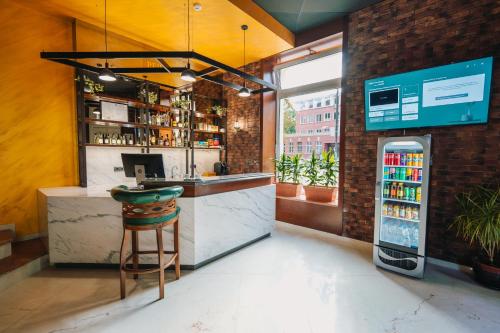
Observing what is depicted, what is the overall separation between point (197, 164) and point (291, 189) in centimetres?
273

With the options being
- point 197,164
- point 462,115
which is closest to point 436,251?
point 462,115

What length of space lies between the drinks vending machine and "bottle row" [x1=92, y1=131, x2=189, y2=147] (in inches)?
174

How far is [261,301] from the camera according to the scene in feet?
7.78

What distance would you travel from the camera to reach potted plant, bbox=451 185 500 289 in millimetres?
2484

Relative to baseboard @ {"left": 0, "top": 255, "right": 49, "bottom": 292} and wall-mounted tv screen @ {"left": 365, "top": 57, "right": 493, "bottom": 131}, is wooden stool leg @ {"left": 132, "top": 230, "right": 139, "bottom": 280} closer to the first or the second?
baseboard @ {"left": 0, "top": 255, "right": 49, "bottom": 292}

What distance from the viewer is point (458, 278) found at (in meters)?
2.85

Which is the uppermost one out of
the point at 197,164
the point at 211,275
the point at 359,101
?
the point at 359,101

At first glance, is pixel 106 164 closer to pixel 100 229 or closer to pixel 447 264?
pixel 100 229

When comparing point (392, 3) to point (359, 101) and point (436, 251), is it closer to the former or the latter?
point (359, 101)

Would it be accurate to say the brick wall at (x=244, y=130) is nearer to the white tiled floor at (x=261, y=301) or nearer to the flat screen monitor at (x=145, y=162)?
the flat screen monitor at (x=145, y=162)

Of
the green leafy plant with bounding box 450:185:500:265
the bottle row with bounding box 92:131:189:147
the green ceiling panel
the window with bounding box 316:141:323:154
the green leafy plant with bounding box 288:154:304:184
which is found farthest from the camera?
the green leafy plant with bounding box 288:154:304:184

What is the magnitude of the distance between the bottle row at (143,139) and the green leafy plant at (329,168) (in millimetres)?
3343

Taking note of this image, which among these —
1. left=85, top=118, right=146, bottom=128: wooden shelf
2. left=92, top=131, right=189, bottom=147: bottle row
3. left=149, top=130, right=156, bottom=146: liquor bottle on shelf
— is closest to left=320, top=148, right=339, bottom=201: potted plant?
left=92, top=131, right=189, bottom=147: bottle row

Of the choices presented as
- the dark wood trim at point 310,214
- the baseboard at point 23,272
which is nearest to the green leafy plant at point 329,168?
the dark wood trim at point 310,214
